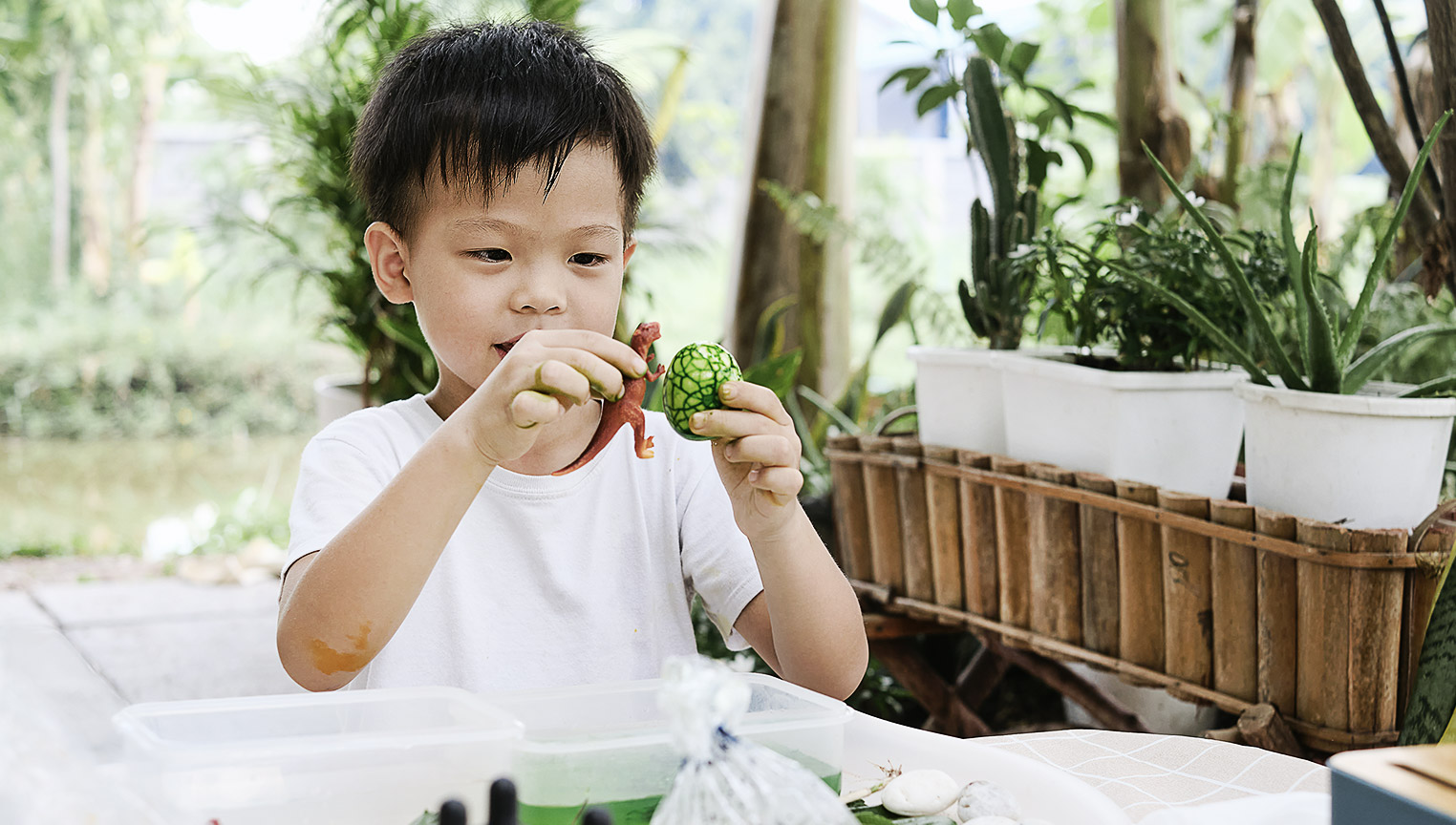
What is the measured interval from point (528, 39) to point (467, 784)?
0.83 meters

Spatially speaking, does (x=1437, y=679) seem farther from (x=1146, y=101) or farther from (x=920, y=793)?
(x=1146, y=101)

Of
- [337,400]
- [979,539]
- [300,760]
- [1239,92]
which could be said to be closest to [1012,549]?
[979,539]

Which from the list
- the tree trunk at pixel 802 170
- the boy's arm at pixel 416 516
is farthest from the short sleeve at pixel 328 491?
the tree trunk at pixel 802 170

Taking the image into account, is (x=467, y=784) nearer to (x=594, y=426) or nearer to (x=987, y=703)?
(x=594, y=426)

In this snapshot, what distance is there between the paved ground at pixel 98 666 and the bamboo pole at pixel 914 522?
1145 millimetres

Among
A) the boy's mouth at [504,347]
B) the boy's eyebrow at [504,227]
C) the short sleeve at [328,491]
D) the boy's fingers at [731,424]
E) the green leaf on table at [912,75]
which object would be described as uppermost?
the green leaf on table at [912,75]

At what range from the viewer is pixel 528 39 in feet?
4.04

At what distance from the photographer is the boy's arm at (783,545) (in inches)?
37.6

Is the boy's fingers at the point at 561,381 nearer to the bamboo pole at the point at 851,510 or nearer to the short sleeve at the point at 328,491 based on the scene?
the short sleeve at the point at 328,491

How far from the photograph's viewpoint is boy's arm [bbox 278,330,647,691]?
2.99ft

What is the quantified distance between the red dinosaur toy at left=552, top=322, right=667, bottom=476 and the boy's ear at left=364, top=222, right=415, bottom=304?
0.90ft

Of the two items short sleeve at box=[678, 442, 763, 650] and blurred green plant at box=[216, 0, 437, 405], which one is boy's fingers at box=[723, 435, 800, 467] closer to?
short sleeve at box=[678, 442, 763, 650]

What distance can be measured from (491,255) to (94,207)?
9322 millimetres

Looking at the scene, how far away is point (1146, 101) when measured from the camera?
8.06 feet
